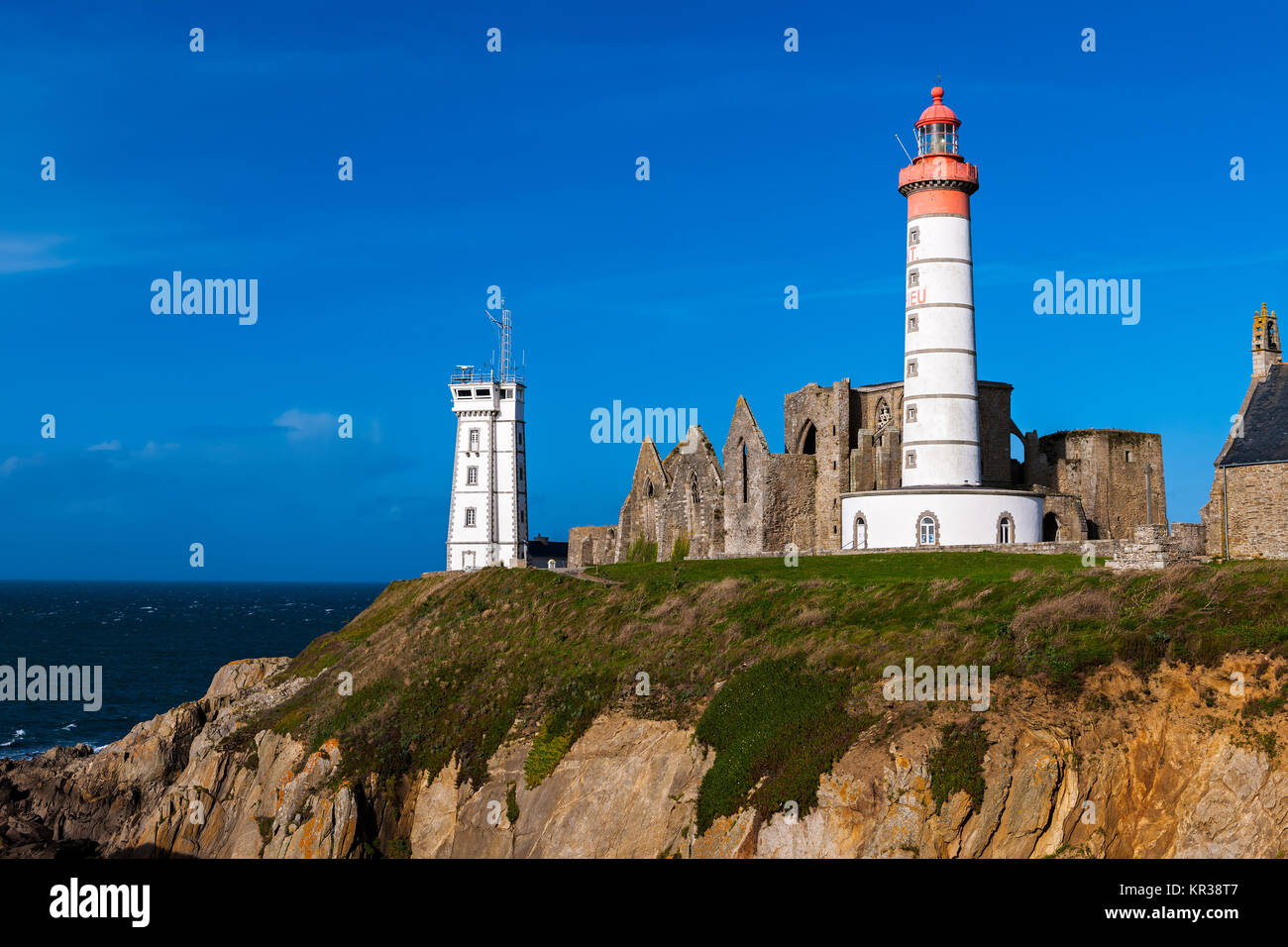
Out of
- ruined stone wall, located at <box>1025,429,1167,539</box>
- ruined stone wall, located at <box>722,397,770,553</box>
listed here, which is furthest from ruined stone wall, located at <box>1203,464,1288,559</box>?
ruined stone wall, located at <box>722,397,770,553</box>

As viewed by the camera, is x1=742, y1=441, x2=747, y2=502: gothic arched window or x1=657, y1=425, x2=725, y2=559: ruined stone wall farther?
x1=657, y1=425, x2=725, y2=559: ruined stone wall

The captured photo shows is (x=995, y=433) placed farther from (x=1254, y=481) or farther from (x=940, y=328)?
(x=1254, y=481)

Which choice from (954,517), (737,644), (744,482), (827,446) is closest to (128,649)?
(744,482)

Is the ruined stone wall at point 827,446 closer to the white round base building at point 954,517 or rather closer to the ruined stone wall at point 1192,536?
the white round base building at point 954,517

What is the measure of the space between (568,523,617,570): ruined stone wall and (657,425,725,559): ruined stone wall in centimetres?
506

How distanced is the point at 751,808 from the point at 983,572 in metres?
12.9

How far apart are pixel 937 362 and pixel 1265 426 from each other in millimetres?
13007

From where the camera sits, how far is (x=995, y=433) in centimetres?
5222

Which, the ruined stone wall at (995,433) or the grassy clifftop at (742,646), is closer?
the grassy clifftop at (742,646)

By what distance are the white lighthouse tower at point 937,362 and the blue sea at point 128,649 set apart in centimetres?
3741

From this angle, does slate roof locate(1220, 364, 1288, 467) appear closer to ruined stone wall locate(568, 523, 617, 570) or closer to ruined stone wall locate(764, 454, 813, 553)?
ruined stone wall locate(764, 454, 813, 553)

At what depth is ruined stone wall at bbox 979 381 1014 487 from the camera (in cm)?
5194

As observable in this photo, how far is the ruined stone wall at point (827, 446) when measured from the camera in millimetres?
51875

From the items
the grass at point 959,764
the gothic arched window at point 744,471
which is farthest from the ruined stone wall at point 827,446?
the grass at point 959,764
